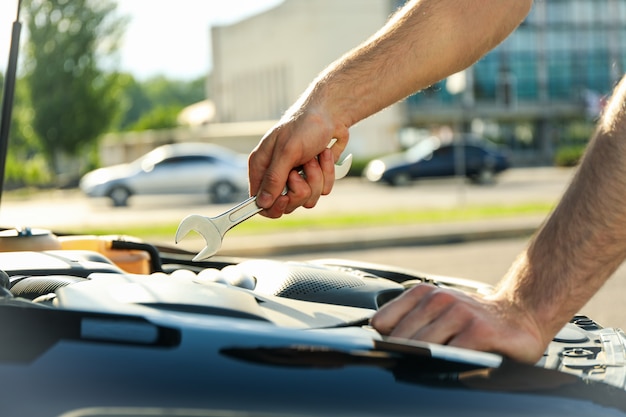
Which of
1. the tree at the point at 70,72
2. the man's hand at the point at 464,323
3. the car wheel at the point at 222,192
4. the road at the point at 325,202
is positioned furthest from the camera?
the tree at the point at 70,72

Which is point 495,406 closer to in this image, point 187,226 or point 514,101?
point 187,226

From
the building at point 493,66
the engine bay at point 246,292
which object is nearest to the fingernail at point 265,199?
the engine bay at point 246,292

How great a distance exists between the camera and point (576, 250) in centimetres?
137

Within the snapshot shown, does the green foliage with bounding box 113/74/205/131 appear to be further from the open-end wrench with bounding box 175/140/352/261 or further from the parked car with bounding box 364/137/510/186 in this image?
the open-end wrench with bounding box 175/140/352/261

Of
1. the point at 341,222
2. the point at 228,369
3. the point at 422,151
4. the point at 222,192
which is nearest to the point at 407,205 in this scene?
the point at 222,192

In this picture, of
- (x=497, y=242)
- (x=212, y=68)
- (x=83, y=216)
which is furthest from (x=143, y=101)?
(x=497, y=242)

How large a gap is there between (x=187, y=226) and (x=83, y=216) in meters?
22.3

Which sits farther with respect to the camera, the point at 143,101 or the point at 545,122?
the point at 143,101

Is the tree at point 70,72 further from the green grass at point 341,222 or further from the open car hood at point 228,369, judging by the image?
the open car hood at point 228,369

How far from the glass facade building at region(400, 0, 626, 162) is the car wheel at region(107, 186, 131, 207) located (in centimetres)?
3266

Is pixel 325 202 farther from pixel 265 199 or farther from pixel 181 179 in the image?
pixel 265 199

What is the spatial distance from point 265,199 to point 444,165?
1246 inches

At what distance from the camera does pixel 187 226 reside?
5.66 ft

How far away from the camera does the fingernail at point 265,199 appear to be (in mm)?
1659
